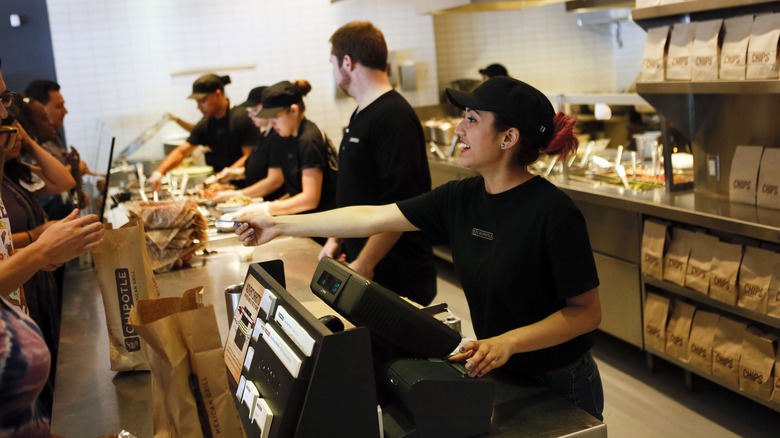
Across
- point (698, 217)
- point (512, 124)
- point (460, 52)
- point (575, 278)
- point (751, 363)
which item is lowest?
point (751, 363)

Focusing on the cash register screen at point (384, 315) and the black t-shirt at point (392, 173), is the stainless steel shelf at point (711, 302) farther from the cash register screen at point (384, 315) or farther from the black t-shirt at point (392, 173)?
the cash register screen at point (384, 315)

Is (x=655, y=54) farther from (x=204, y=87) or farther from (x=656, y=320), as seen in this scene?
(x=204, y=87)

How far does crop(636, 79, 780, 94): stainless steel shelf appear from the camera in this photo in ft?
9.67

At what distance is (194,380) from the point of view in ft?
4.57

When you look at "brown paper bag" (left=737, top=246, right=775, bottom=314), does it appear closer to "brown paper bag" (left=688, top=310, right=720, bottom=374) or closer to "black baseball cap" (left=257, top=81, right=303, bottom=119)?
"brown paper bag" (left=688, top=310, right=720, bottom=374)

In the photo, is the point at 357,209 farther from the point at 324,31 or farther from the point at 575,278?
the point at 324,31

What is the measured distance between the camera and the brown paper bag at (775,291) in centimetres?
291


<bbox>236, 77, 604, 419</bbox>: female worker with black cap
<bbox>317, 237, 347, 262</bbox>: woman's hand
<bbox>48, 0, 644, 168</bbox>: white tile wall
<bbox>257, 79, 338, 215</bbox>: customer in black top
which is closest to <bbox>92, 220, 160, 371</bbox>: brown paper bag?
<bbox>236, 77, 604, 419</bbox>: female worker with black cap

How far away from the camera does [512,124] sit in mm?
1774

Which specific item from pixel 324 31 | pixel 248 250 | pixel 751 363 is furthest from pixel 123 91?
pixel 751 363

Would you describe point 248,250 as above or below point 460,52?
below

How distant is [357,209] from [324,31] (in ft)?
16.8

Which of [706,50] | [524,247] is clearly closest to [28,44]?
[706,50]

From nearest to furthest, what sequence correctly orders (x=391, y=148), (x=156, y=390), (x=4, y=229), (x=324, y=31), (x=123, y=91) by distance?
(x=156, y=390), (x=4, y=229), (x=391, y=148), (x=123, y=91), (x=324, y=31)
